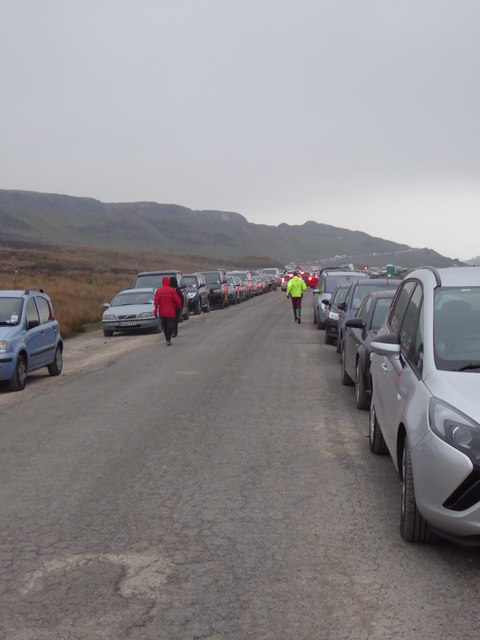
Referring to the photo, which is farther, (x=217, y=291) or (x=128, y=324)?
(x=217, y=291)

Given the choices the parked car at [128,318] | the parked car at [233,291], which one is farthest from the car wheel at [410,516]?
the parked car at [233,291]

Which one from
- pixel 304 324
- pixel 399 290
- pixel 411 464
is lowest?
pixel 304 324

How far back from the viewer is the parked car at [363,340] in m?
10.1

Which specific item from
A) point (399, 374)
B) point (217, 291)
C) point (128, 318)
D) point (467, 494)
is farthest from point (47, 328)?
point (217, 291)

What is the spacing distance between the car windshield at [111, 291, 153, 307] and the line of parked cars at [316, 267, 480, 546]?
18845 millimetres

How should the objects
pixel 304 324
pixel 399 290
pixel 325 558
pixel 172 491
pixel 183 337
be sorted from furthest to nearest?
pixel 304 324 < pixel 183 337 < pixel 399 290 < pixel 172 491 < pixel 325 558

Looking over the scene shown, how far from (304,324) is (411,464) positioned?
22.3m

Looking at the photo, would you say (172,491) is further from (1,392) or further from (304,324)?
(304,324)

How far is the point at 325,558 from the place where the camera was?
5.20 m

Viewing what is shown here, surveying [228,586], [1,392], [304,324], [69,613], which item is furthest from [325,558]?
[304,324]

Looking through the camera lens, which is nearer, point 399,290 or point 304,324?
point 399,290

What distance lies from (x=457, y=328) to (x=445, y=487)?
1.59 metres

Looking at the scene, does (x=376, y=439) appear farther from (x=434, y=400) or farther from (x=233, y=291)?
(x=233, y=291)

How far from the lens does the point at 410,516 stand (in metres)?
5.31
